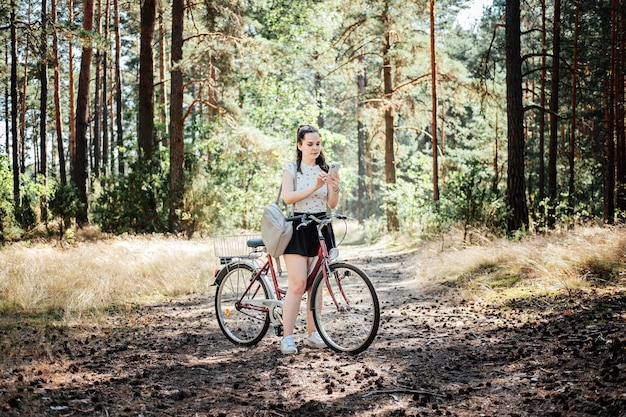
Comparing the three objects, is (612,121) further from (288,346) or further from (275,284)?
(288,346)

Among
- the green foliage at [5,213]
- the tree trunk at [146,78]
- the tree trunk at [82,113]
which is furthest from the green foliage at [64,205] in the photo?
the tree trunk at [82,113]

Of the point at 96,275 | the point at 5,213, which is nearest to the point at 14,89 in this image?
the point at 5,213

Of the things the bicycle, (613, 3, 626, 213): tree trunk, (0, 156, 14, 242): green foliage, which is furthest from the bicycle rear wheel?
(613, 3, 626, 213): tree trunk

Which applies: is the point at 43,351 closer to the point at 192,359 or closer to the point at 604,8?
the point at 192,359

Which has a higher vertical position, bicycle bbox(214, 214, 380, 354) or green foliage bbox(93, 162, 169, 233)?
green foliage bbox(93, 162, 169, 233)

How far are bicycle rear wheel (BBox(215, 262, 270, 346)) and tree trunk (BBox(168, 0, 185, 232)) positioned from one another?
10961mm

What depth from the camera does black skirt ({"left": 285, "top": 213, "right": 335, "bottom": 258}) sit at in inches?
202

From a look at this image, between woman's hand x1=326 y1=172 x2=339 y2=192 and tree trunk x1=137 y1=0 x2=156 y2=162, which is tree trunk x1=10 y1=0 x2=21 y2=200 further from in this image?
woman's hand x1=326 y1=172 x2=339 y2=192

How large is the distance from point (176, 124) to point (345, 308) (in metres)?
13.2

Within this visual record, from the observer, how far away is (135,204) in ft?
54.2

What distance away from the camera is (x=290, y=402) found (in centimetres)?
392

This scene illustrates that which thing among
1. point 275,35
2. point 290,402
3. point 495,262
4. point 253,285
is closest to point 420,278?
point 495,262

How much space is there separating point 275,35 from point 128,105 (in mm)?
21362

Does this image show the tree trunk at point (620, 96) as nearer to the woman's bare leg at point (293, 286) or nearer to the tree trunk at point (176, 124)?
the tree trunk at point (176, 124)
